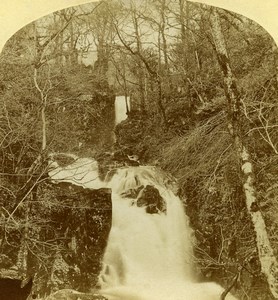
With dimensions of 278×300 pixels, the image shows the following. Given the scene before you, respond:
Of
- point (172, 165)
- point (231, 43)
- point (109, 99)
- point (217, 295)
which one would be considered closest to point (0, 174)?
point (109, 99)

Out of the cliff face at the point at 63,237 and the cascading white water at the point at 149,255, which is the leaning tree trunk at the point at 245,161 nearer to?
the cascading white water at the point at 149,255

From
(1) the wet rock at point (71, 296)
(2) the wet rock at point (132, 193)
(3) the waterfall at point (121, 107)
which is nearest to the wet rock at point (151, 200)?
(2) the wet rock at point (132, 193)

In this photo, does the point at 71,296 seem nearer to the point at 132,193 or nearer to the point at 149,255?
the point at 149,255

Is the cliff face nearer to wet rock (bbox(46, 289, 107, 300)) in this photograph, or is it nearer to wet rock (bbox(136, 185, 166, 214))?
wet rock (bbox(46, 289, 107, 300))

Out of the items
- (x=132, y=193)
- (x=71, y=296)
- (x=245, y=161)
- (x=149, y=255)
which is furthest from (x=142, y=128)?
(x=71, y=296)

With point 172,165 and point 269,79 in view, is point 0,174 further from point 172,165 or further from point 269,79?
point 269,79
